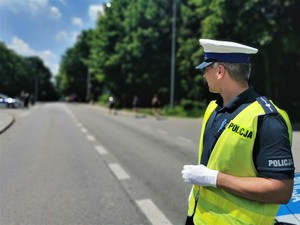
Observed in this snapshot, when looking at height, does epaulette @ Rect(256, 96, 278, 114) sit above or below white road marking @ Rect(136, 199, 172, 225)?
above

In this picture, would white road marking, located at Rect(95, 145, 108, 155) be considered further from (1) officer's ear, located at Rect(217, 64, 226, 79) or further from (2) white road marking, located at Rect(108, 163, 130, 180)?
(1) officer's ear, located at Rect(217, 64, 226, 79)

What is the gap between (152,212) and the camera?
5.71m

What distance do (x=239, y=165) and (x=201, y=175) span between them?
183mm

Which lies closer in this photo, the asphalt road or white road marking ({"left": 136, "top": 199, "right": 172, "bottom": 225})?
white road marking ({"left": 136, "top": 199, "right": 172, "bottom": 225})

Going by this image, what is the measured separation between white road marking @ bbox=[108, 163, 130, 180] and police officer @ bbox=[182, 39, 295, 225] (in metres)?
6.03

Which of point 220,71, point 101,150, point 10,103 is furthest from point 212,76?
point 10,103

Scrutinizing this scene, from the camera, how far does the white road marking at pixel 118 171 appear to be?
814 centimetres

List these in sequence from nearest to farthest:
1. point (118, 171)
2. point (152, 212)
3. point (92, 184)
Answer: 1. point (152, 212)
2. point (92, 184)
3. point (118, 171)

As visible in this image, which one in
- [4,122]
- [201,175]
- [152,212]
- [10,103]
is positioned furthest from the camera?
[10,103]

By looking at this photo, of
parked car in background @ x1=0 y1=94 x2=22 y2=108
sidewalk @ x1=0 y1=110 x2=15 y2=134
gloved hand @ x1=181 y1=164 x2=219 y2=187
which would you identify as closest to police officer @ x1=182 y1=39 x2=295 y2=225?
gloved hand @ x1=181 y1=164 x2=219 y2=187

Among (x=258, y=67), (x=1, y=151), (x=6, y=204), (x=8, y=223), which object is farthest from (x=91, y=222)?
(x=258, y=67)

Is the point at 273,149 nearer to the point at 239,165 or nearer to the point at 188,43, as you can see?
the point at 239,165

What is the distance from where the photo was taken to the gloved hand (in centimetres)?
200

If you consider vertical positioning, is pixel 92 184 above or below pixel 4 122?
below
